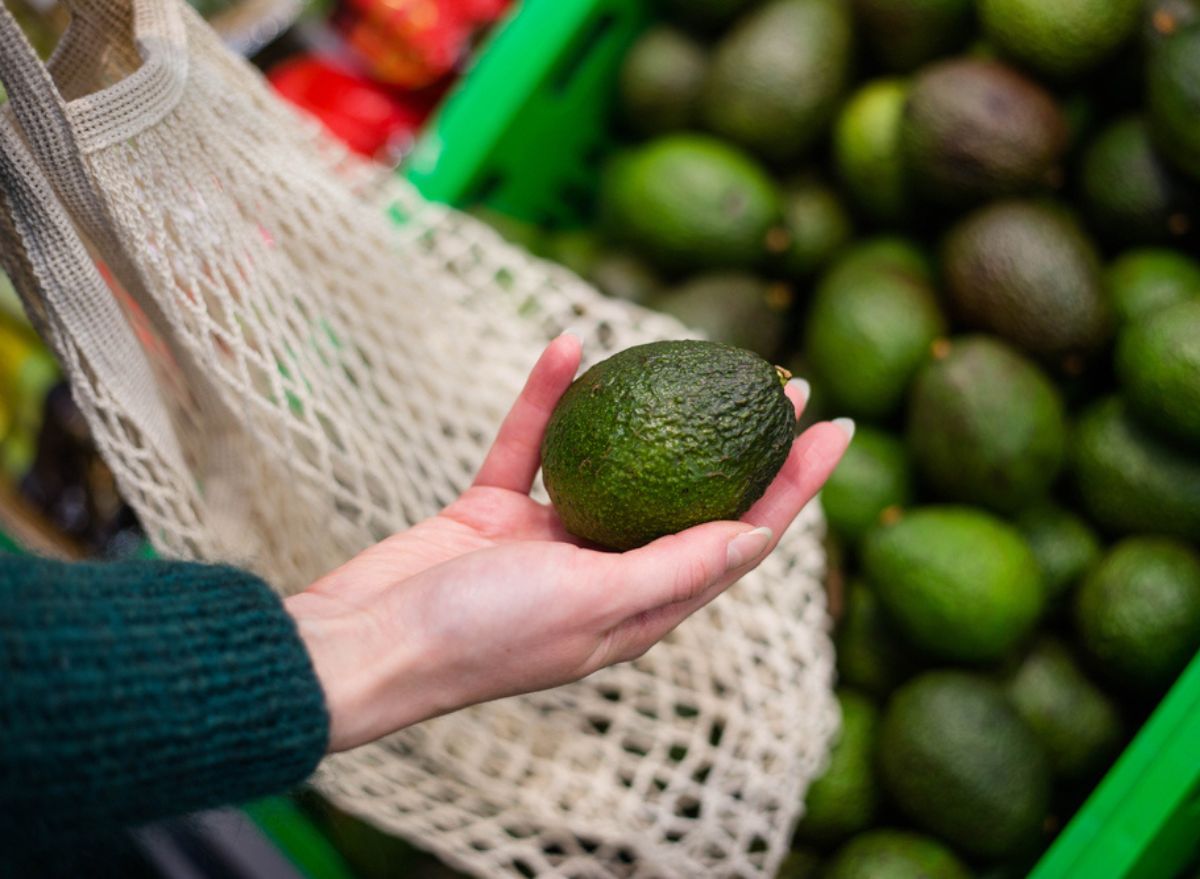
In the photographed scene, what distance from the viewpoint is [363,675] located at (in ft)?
3.73

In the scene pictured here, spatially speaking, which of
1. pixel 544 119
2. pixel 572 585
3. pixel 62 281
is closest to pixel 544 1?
pixel 544 119

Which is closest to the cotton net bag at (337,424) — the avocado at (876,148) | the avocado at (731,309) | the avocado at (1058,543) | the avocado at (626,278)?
the avocado at (731,309)

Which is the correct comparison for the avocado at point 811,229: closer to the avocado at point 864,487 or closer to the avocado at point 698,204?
the avocado at point 698,204

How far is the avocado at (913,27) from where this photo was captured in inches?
85.3

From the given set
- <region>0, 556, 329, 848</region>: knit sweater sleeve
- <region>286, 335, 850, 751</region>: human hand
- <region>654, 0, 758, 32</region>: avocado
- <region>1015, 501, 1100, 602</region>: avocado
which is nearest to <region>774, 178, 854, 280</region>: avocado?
<region>654, 0, 758, 32</region>: avocado

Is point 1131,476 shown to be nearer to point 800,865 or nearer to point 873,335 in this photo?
point 873,335

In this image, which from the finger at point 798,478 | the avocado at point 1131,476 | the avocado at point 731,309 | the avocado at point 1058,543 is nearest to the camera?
the finger at point 798,478

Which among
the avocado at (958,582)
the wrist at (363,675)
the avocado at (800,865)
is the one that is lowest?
the avocado at (800,865)

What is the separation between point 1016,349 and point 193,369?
1503 millimetres

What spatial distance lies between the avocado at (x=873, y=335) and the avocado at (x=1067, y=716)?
0.60 metres

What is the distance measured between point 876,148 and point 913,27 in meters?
0.28

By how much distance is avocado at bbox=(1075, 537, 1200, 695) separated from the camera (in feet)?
5.48

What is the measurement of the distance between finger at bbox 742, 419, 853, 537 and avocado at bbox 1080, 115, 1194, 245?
1.01m

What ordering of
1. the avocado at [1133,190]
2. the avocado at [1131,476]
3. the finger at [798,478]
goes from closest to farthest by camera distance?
the finger at [798,478], the avocado at [1131,476], the avocado at [1133,190]
